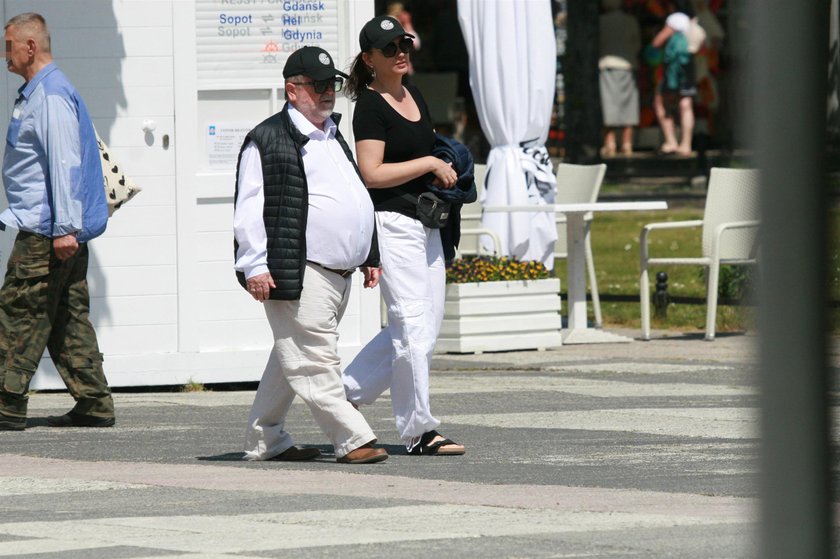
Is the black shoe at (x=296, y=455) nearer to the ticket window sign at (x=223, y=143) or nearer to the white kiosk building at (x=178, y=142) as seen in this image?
the white kiosk building at (x=178, y=142)

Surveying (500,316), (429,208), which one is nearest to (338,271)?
(429,208)

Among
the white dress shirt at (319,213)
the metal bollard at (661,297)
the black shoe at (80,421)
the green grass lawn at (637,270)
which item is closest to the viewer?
the white dress shirt at (319,213)

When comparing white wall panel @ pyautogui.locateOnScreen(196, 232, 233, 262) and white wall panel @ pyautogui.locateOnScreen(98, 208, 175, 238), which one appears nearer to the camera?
white wall panel @ pyautogui.locateOnScreen(98, 208, 175, 238)

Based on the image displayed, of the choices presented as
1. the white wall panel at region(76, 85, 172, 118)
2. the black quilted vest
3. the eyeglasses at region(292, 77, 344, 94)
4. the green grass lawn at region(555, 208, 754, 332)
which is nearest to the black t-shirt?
the eyeglasses at region(292, 77, 344, 94)

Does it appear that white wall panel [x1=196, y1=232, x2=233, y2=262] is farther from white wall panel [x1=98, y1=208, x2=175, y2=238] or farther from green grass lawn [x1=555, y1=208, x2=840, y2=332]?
green grass lawn [x1=555, y1=208, x2=840, y2=332]

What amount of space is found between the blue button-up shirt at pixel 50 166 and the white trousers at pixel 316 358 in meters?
1.74

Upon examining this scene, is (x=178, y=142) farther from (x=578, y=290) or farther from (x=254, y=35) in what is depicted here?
(x=578, y=290)

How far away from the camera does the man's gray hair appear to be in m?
8.77

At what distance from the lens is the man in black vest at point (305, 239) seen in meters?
7.10

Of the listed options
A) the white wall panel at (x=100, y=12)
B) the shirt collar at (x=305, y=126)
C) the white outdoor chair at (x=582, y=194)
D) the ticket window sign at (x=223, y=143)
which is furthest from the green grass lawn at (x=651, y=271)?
the white wall panel at (x=100, y=12)

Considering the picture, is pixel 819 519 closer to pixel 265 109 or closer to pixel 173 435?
pixel 173 435

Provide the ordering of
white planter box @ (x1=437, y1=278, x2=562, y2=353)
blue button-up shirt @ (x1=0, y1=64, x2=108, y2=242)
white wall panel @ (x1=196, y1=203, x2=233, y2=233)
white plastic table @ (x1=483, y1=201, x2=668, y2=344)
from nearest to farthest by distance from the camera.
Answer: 1. blue button-up shirt @ (x1=0, y1=64, x2=108, y2=242)
2. white wall panel @ (x1=196, y1=203, x2=233, y2=233)
3. white planter box @ (x1=437, y1=278, x2=562, y2=353)
4. white plastic table @ (x1=483, y1=201, x2=668, y2=344)

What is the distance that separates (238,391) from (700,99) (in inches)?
728

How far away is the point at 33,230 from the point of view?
28.3 feet
